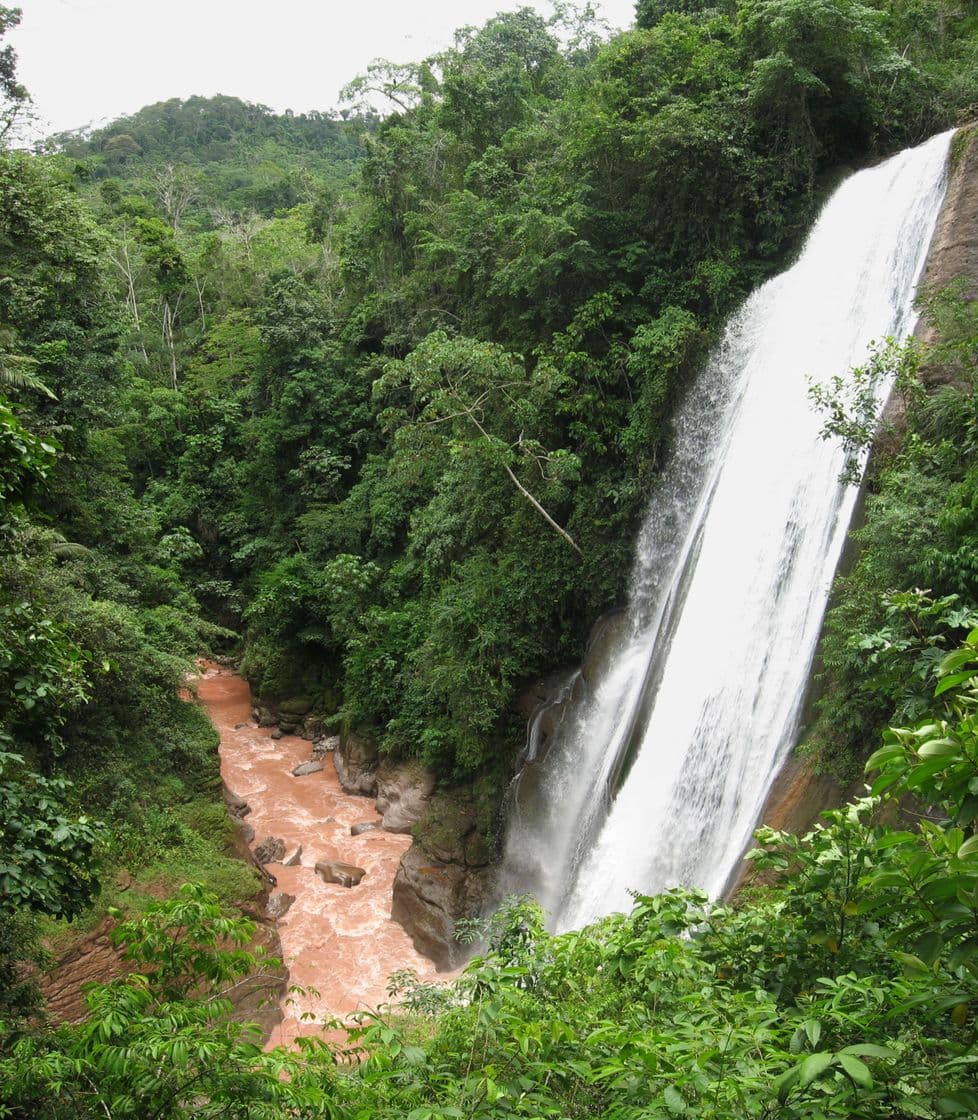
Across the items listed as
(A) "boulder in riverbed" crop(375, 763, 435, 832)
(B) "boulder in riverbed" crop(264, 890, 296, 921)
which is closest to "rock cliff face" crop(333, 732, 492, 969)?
(A) "boulder in riverbed" crop(375, 763, 435, 832)

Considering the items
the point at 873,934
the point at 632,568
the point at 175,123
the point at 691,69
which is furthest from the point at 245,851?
the point at 175,123

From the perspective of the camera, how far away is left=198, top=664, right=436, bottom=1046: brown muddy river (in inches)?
434

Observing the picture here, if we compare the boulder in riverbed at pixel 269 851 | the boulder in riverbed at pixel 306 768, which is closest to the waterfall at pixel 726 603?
the boulder in riverbed at pixel 269 851

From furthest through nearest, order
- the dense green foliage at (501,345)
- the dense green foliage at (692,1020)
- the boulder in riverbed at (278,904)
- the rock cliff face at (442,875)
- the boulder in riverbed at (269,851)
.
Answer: the boulder in riverbed at (269,851)
the dense green foliage at (501,345)
the boulder in riverbed at (278,904)
the rock cliff face at (442,875)
the dense green foliage at (692,1020)

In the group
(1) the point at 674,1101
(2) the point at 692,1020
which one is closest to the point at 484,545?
(2) the point at 692,1020

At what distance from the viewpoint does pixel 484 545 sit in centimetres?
1435

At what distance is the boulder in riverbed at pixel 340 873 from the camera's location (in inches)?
528

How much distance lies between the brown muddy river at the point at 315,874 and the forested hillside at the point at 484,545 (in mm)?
1496

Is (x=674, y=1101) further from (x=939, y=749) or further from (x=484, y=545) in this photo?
(x=484, y=545)

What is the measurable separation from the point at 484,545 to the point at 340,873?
6.33m

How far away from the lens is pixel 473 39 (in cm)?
2108

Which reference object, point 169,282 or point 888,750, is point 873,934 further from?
point 169,282

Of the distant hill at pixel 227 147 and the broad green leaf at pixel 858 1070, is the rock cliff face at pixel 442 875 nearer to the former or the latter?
the broad green leaf at pixel 858 1070

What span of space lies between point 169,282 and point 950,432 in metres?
28.1
